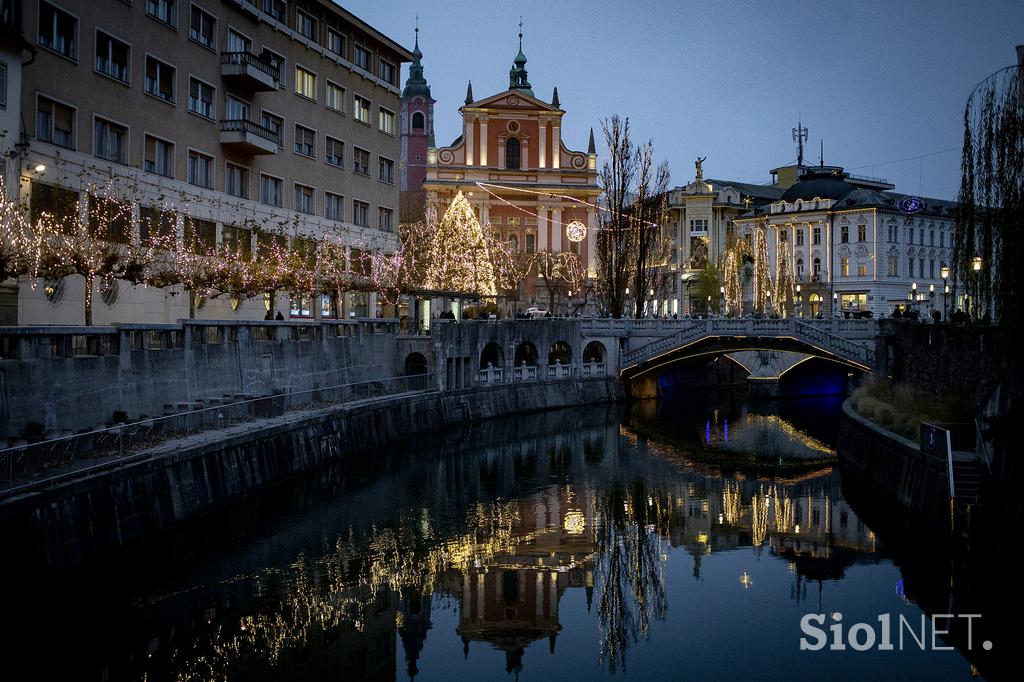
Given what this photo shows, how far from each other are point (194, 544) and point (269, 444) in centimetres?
831

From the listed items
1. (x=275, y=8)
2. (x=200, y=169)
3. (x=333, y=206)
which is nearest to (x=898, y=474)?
(x=200, y=169)

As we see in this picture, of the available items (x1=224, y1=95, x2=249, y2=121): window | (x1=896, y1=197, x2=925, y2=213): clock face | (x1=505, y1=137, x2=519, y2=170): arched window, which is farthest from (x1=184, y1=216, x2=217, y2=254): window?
(x1=896, y1=197, x2=925, y2=213): clock face

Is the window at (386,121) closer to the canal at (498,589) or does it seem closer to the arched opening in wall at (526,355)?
the arched opening in wall at (526,355)

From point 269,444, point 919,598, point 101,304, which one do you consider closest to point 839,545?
point 919,598

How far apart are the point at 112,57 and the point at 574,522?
29.2 m

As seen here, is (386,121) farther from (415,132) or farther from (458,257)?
(415,132)

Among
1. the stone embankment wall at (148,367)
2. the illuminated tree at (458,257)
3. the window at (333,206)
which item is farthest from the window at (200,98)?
the illuminated tree at (458,257)

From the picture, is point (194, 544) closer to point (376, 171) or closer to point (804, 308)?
point (376, 171)

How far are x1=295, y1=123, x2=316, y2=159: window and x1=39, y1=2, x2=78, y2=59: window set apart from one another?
2020 centimetres

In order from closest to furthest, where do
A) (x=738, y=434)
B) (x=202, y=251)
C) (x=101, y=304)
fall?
1. (x=101, y=304)
2. (x=202, y=251)
3. (x=738, y=434)

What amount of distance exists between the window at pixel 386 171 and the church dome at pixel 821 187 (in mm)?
64114

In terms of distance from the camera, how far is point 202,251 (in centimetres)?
5019

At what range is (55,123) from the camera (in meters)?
43.7

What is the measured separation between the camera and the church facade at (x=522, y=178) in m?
115
